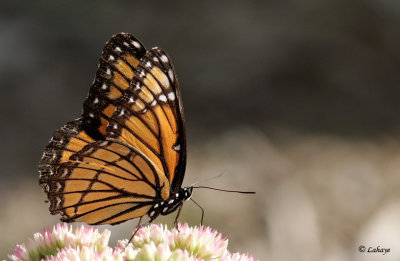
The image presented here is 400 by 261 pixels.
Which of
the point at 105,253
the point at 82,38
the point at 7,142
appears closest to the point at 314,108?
the point at 82,38

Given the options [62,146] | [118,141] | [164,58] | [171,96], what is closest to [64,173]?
[62,146]

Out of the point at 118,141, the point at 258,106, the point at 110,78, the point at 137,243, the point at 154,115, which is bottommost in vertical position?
the point at 137,243

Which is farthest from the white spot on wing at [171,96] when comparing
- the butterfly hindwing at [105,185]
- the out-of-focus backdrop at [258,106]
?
the out-of-focus backdrop at [258,106]

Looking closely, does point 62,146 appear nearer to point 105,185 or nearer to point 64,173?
point 64,173

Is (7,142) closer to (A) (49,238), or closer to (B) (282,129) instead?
(B) (282,129)

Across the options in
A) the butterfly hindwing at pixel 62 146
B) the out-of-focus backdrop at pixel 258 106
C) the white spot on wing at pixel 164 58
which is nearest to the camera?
the white spot on wing at pixel 164 58

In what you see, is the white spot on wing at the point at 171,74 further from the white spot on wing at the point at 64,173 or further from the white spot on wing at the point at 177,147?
the white spot on wing at the point at 64,173
